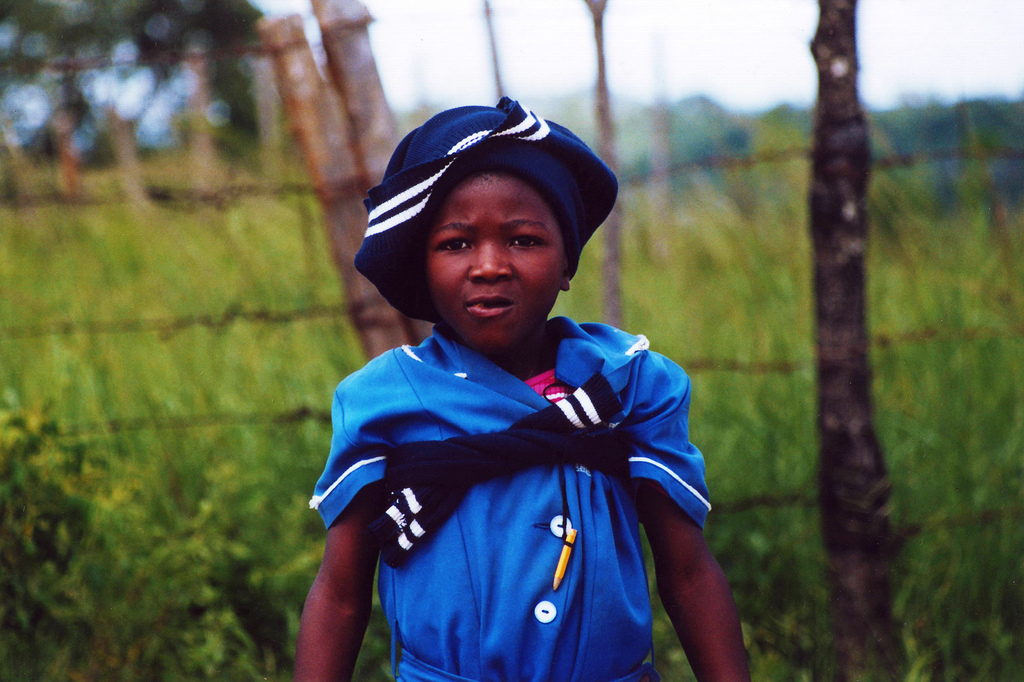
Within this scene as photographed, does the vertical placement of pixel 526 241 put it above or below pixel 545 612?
above

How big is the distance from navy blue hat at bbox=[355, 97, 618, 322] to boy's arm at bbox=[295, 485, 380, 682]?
361 millimetres

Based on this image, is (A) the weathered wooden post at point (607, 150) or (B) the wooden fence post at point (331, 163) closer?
(A) the weathered wooden post at point (607, 150)

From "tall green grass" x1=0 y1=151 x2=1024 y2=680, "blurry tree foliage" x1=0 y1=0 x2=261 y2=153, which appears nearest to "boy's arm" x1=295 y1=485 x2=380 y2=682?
"tall green grass" x1=0 y1=151 x2=1024 y2=680

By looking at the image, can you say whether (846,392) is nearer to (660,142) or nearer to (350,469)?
(350,469)

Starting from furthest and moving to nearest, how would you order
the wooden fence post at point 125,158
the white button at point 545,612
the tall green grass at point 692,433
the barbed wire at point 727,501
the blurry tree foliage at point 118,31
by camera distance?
1. the blurry tree foliage at point 118,31
2. the wooden fence post at point 125,158
3. the barbed wire at point 727,501
4. the tall green grass at point 692,433
5. the white button at point 545,612

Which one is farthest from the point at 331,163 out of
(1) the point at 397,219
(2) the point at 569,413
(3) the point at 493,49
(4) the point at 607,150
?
(2) the point at 569,413

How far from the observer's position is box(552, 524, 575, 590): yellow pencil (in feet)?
3.96

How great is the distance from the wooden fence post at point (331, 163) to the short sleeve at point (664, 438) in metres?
1.34

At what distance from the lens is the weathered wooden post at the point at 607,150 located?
2.26 meters

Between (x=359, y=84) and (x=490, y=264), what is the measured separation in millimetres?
1408

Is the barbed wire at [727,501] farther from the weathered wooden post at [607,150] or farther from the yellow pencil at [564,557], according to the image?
the yellow pencil at [564,557]

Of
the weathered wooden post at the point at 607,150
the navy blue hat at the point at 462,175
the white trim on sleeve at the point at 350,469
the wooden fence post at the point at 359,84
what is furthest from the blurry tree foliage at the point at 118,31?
the white trim on sleeve at the point at 350,469

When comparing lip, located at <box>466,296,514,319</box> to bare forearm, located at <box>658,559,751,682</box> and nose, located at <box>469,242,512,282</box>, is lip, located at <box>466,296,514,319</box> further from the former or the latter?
bare forearm, located at <box>658,559,751,682</box>

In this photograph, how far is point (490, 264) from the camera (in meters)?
1.25
